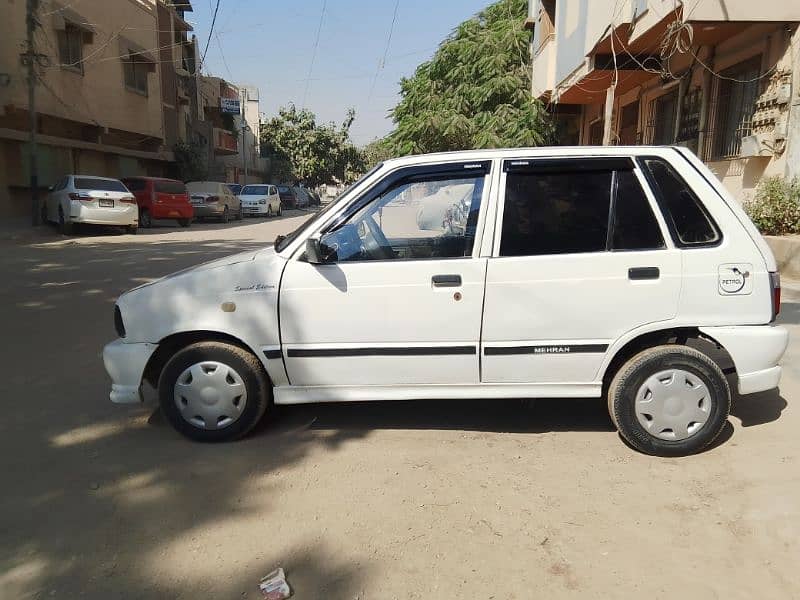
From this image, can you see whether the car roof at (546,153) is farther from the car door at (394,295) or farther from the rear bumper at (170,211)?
the rear bumper at (170,211)

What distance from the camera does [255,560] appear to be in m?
2.69

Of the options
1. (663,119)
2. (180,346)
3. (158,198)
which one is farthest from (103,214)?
(180,346)

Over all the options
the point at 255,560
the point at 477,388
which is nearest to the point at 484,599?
the point at 255,560

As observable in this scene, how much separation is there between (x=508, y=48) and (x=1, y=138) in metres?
16.2

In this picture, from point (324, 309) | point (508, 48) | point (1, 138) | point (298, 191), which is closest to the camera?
point (324, 309)

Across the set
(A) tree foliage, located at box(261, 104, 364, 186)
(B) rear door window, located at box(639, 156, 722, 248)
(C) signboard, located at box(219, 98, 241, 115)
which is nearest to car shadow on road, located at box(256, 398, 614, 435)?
(B) rear door window, located at box(639, 156, 722, 248)

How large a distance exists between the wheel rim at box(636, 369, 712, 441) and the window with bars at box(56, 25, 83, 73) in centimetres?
2381

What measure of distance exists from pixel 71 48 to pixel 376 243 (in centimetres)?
2432

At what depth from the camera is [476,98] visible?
17219 millimetres

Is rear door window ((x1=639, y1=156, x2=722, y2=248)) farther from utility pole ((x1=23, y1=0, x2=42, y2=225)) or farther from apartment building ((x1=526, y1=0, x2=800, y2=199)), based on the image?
utility pole ((x1=23, y1=0, x2=42, y2=225))

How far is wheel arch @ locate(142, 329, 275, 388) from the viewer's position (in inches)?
147

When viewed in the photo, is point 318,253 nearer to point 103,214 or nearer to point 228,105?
point 103,214

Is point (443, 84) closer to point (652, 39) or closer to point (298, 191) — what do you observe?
point (652, 39)

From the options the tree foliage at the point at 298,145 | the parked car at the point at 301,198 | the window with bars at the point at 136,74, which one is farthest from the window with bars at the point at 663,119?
the tree foliage at the point at 298,145
